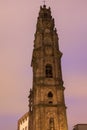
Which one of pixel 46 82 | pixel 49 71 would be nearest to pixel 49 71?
pixel 49 71

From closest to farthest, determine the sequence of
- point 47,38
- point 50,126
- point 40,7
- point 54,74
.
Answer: point 50,126 → point 54,74 → point 47,38 → point 40,7

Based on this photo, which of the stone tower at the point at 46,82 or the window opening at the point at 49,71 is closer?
the stone tower at the point at 46,82

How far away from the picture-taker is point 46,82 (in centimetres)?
5616

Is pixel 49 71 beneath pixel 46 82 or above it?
above

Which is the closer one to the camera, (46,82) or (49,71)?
(46,82)

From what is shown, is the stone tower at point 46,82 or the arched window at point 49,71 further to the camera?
the arched window at point 49,71

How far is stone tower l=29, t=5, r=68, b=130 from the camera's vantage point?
52.8m

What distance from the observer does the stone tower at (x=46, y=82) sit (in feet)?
173

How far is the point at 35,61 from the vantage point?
60.1 meters

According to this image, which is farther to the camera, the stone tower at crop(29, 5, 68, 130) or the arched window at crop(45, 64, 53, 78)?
the arched window at crop(45, 64, 53, 78)

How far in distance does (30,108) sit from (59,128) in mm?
9471

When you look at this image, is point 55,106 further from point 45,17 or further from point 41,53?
point 45,17

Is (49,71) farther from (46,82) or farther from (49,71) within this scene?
(46,82)

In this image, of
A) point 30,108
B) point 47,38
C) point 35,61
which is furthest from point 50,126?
point 47,38
